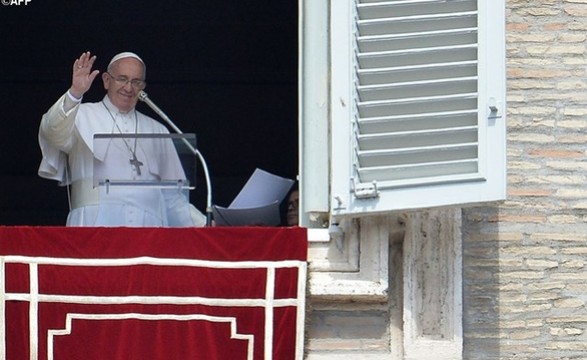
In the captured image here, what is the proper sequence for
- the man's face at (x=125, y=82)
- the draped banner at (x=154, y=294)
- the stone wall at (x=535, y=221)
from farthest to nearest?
the man's face at (x=125, y=82), the stone wall at (x=535, y=221), the draped banner at (x=154, y=294)

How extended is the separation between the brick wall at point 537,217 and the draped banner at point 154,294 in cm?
83

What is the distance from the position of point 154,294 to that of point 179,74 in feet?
11.8

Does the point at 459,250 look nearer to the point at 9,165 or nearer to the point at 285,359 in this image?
the point at 285,359

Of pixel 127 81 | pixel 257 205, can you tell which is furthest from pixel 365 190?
pixel 127 81

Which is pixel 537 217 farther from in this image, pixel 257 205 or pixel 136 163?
pixel 136 163

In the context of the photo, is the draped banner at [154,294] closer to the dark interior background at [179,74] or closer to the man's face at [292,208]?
the man's face at [292,208]

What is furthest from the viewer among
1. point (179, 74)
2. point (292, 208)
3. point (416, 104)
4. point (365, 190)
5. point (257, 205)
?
point (179, 74)

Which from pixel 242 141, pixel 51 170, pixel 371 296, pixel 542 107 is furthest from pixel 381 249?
pixel 242 141

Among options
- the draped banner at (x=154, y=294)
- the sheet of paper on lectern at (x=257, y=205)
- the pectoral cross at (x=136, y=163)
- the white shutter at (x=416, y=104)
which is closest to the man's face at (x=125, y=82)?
the pectoral cross at (x=136, y=163)

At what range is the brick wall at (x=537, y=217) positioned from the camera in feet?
30.4

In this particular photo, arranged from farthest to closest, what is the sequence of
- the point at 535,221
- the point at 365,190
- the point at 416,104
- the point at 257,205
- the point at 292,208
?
the point at 292,208 < the point at 257,205 < the point at 535,221 < the point at 416,104 < the point at 365,190

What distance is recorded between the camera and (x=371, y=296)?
29.2 ft

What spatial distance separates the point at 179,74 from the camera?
40.6 ft

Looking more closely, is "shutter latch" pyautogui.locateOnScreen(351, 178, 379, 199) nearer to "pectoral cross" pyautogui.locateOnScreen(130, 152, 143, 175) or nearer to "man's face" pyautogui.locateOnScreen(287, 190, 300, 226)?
"pectoral cross" pyautogui.locateOnScreen(130, 152, 143, 175)
